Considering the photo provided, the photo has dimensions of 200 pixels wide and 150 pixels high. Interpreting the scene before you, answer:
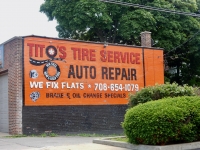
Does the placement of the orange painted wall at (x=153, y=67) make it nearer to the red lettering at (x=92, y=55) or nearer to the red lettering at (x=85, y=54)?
the red lettering at (x=92, y=55)

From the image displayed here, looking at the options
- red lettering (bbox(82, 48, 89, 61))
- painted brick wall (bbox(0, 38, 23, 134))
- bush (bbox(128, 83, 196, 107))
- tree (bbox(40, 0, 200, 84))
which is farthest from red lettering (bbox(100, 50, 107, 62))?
tree (bbox(40, 0, 200, 84))

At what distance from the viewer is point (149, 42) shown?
81.6ft

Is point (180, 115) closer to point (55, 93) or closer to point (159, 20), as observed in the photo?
point (55, 93)

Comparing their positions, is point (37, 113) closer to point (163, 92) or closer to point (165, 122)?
point (163, 92)

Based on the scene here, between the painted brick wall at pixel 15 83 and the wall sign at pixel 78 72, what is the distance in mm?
353

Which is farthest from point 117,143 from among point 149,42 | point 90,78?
point 149,42

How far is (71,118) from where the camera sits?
65.0 feet

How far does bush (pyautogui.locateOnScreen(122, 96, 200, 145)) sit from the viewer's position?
11.5 metres

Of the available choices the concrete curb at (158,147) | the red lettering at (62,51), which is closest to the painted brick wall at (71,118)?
the red lettering at (62,51)

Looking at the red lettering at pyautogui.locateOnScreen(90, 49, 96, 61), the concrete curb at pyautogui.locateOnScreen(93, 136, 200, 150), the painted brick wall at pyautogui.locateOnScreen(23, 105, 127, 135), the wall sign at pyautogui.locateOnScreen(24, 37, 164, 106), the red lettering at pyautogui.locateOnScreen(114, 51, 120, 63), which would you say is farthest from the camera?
the red lettering at pyautogui.locateOnScreen(114, 51, 120, 63)

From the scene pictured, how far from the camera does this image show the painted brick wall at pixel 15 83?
A: 59.3 feet

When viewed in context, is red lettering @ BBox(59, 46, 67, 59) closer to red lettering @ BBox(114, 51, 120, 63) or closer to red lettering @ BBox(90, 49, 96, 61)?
red lettering @ BBox(90, 49, 96, 61)

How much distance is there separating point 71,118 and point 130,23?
13005 mm

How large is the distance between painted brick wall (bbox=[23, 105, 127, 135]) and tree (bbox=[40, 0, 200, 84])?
1041 cm
